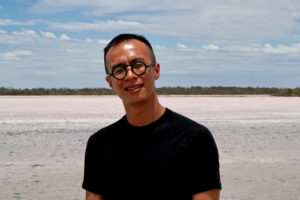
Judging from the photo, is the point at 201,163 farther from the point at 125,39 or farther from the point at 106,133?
the point at 125,39

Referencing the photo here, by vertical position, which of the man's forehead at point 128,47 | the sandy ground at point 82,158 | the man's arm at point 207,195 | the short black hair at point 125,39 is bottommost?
the sandy ground at point 82,158

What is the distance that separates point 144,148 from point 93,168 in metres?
0.35

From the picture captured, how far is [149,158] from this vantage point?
6.89ft

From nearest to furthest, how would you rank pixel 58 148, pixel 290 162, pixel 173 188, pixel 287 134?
pixel 173 188, pixel 290 162, pixel 58 148, pixel 287 134

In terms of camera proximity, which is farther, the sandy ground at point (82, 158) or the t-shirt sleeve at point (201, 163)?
the sandy ground at point (82, 158)

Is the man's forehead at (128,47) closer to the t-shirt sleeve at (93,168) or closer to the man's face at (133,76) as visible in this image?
the man's face at (133,76)

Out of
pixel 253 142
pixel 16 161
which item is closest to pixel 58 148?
pixel 16 161

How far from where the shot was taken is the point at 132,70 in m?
2.17

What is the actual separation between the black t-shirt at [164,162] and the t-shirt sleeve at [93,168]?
0.06 m

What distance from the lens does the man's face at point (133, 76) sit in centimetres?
216

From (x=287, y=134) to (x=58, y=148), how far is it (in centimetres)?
573

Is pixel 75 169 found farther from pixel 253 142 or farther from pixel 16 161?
pixel 253 142

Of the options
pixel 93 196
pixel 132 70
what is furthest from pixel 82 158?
pixel 132 70

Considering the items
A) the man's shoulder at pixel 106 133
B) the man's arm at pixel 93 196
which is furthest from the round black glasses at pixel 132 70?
the man's arm at pixel 93 196
